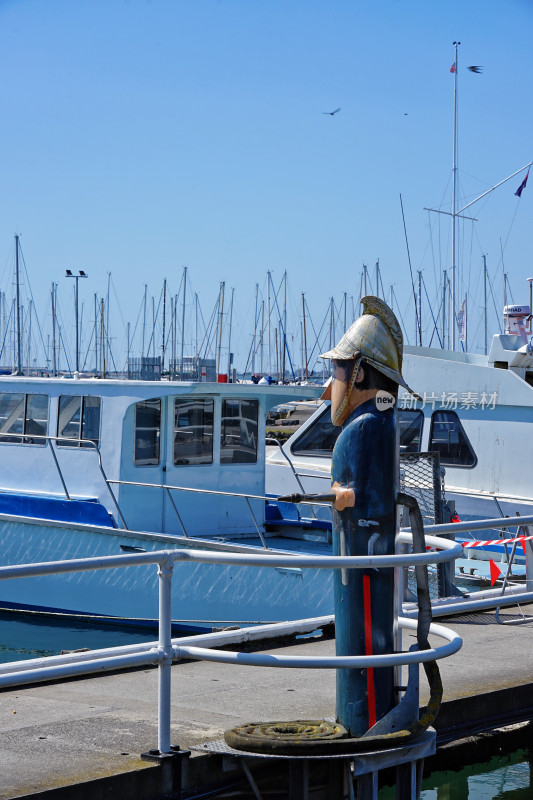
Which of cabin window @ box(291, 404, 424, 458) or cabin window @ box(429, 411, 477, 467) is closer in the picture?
cabin window @ box(429, 411, 477, 467)

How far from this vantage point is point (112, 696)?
6.20m

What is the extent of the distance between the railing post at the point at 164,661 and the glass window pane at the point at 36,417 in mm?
10346

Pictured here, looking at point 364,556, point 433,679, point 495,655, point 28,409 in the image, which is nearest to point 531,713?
point 495,655

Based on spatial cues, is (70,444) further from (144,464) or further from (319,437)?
(319,437)

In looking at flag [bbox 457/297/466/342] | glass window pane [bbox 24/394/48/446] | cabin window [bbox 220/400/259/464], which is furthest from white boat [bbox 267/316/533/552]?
flag [bbox 457/297/466/342]

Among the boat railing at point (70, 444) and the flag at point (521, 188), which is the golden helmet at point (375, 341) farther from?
the flag at point (521, 188)

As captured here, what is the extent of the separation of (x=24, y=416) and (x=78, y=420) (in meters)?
1.19

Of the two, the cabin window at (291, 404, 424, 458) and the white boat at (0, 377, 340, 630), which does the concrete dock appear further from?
the cabin window at (291, 404, 424, 458)

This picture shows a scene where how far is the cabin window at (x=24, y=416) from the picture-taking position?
14.9 m

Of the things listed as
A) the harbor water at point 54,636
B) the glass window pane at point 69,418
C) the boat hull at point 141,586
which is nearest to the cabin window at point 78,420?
the glass window pane at point 69,418

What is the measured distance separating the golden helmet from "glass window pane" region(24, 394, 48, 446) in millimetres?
9881

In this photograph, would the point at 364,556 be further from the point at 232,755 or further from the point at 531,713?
the point at 531,713

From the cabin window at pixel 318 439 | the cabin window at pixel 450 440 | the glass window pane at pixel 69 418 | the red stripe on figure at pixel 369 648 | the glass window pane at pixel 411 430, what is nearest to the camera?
the red stripe on figure at pixel 369 648

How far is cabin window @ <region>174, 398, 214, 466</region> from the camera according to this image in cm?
1393
